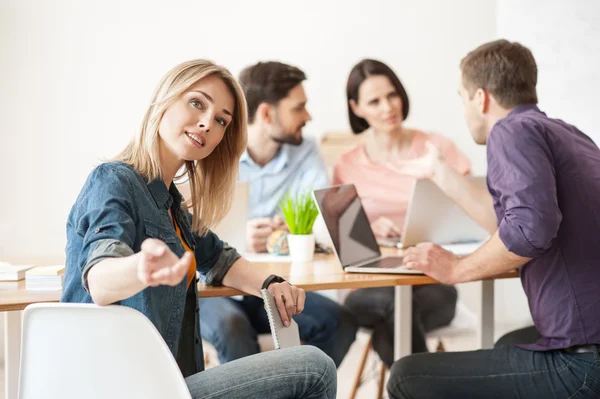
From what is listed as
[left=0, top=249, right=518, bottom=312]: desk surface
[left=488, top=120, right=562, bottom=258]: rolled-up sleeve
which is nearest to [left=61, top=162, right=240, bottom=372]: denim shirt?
[left=0, top=249, right=518, bottom=312]: desk surface

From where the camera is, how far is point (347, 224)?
235cm

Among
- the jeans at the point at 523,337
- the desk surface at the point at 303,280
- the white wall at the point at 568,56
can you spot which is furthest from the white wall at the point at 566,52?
the desk surface at the point at 303,280

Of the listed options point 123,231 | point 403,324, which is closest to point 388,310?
point 403,324

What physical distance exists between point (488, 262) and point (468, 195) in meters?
0.50

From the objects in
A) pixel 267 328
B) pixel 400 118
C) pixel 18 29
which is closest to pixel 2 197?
pixel 18 29

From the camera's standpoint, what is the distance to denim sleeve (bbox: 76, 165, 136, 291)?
1297 millimetres

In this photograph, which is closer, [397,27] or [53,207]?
[53,207]

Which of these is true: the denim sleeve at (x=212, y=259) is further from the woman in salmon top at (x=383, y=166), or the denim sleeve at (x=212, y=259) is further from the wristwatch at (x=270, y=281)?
the woman in salmon top at (x=383, y=166)

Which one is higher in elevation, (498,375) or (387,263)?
(387,263)

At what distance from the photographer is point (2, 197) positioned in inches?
152

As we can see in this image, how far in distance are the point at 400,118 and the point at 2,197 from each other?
2.18 metres

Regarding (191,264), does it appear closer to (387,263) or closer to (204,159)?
(204,159)

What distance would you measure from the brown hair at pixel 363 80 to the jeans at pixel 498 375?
85.5 inches

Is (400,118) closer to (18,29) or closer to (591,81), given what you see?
(591,81)
